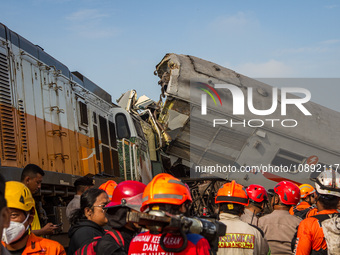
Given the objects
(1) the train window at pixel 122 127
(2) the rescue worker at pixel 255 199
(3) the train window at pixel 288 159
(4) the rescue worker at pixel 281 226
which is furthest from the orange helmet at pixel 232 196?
(3) the train window at pixel 288 159

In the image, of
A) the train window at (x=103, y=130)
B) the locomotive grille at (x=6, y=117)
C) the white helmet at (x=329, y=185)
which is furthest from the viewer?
the train window at (x=103, y=130)

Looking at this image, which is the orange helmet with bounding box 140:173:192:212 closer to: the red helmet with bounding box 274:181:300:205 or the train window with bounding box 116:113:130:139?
the red helmet with bounding box 274:181:300:205

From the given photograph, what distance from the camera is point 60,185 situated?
7332 millimetres

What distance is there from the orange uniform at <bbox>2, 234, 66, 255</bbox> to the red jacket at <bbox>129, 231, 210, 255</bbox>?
2.61ft

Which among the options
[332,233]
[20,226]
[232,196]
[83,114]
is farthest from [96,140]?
[20,226]

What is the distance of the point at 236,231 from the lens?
3881 mm

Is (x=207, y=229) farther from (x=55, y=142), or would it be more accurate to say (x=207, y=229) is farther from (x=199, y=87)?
(x=199, y=87)

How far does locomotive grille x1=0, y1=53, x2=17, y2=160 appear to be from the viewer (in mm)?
6215

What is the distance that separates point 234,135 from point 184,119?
57.6 inches

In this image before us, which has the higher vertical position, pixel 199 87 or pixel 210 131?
pixel 199 87

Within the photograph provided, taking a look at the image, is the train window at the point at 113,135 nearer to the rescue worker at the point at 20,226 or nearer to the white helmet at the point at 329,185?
the white helmet at the point at 329,185

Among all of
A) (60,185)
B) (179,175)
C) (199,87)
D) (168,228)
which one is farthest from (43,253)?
(179,175)

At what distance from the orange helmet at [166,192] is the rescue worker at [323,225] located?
1626 millimetres

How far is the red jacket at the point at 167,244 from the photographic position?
2482 millimetres
